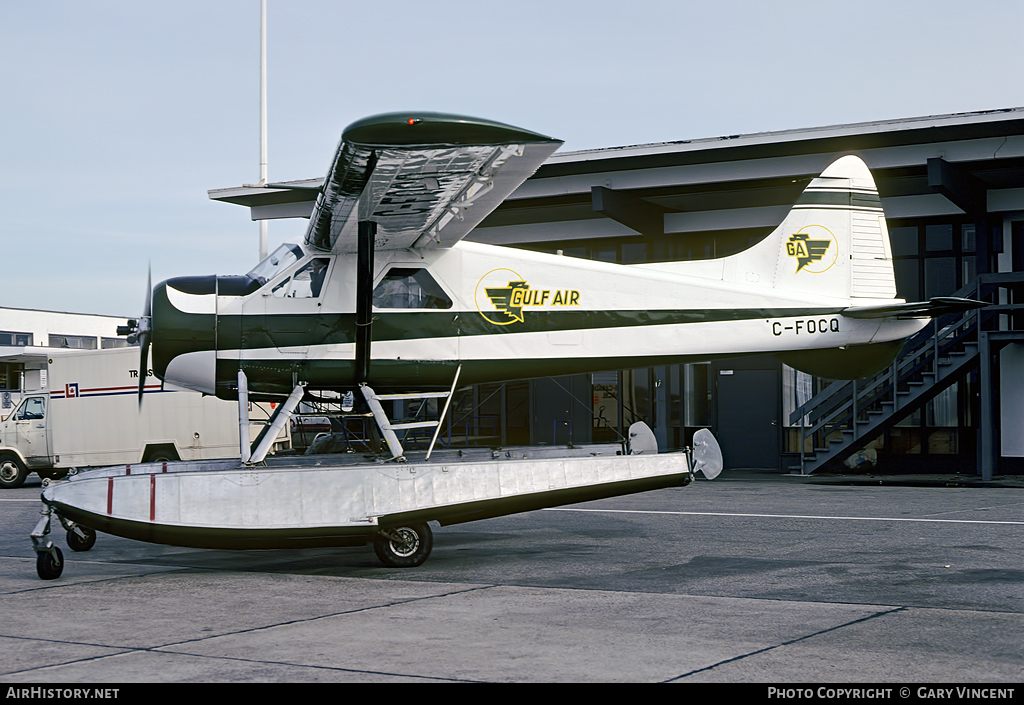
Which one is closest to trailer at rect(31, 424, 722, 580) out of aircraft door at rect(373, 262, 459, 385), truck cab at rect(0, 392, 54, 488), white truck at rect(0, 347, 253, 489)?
aircraft door at rect(373, 262, 459, 385)

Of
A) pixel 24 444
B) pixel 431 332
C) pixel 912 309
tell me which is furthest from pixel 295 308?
pixel 24 444

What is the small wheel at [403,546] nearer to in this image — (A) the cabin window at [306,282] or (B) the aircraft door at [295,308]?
(B) the aircraft door at [295,308]

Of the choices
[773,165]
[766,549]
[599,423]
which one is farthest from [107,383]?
[766,549]

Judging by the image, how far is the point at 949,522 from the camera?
36.3 ft

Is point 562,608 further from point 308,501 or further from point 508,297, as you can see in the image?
point 508,297

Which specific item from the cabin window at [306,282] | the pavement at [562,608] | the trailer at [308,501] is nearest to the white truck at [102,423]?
the pavement at [562,608]

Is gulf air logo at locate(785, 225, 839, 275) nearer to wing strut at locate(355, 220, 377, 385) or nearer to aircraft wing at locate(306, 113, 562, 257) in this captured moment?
aircraft wing at locate(306, 113, 562, 257)

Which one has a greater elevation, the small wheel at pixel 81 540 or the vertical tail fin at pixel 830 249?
the vertical tail fin at pixel 830 249

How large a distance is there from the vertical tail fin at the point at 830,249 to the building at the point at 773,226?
22.3 feet

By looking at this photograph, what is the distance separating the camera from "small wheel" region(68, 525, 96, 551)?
9961mm

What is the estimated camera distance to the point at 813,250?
10133mm

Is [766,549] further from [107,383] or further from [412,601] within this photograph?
[107,383]

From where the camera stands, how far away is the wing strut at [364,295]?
28.1ft
